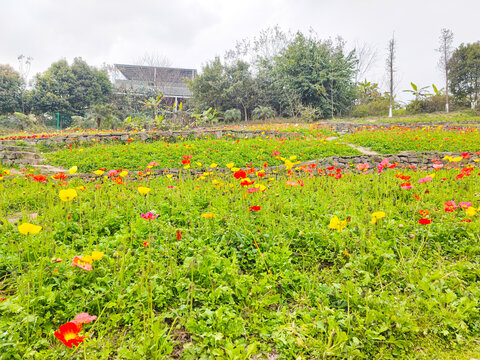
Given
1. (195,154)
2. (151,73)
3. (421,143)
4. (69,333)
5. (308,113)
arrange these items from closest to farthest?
(69,333) → (195,154) → (421,143) → (308,113) → (151,73)

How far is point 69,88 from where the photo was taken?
20.1 metres

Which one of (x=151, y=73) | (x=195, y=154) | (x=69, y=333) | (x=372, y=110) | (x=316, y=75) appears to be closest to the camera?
(x=69, y=333)

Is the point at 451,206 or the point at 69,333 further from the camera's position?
the point at 451,206

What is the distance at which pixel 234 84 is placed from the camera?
1934 centimetres

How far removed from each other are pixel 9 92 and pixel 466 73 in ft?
115

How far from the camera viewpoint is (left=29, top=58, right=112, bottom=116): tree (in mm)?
18984

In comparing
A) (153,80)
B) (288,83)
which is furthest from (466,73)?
(153,80)

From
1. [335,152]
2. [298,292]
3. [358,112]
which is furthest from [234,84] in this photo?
[298,292]

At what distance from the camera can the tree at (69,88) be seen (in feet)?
62.3

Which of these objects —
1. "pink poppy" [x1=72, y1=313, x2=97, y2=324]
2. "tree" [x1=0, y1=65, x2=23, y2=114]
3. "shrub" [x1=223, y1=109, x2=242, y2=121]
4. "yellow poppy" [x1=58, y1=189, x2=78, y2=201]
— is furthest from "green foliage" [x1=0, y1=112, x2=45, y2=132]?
"pink poppy" [x1=72, y1=313, x2=97, y2=324]

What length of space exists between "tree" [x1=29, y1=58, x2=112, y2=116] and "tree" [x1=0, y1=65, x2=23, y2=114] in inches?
48.1

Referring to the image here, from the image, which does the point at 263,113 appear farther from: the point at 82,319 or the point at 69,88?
the point at 82,319

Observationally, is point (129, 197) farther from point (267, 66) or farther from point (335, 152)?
point (267, 66)

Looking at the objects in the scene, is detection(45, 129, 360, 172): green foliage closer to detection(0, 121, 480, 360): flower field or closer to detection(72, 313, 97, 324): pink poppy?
detection(0, 121, 480, 360): flower field
